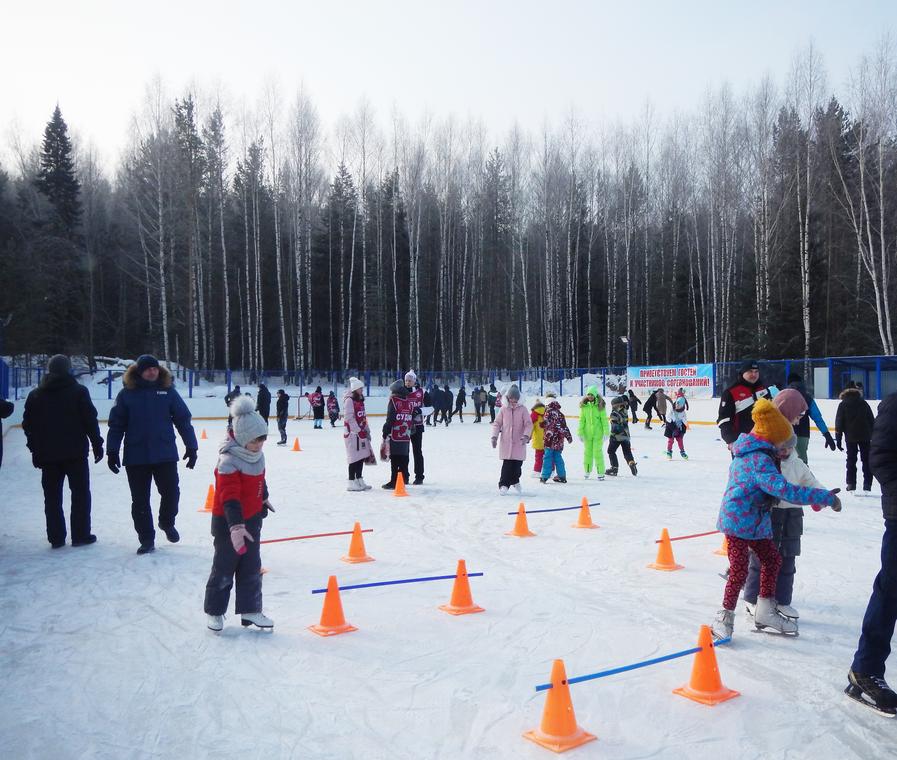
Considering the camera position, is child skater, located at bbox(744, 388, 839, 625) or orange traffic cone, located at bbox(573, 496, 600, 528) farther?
orange traffic cone, located at bbox(573, 496, 600, 528)

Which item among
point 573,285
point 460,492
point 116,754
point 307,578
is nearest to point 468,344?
point 573,285

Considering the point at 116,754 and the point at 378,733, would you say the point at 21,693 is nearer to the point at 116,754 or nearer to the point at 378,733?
the point at 116,754

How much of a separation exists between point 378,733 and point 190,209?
116 ft

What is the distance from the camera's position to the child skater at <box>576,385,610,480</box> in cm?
1143

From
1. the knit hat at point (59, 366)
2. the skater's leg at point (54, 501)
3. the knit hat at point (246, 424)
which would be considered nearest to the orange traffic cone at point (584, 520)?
the knit hat at point (246, 424)

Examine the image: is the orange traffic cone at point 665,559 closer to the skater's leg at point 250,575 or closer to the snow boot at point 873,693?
the snow boot at point 873,693

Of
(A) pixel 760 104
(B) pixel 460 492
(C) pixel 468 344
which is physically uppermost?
(A) pixel 760 104

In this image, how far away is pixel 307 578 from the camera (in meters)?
5.80

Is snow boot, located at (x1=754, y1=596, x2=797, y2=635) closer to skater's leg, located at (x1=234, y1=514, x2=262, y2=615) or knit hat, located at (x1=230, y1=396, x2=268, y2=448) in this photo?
skater's leg, located at (x1=234, y1=514, x2=262, y2=615)

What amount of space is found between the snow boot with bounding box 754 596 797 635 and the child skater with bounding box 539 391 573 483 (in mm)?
6553

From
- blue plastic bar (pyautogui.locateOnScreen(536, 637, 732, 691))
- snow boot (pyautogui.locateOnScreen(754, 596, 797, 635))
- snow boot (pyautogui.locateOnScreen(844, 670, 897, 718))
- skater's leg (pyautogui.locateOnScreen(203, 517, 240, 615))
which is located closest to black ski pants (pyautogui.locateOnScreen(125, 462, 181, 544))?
skater's leg (pyautogui.locateOnScreen(203, 517, 240, 615))

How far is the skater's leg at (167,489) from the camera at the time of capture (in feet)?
22.0

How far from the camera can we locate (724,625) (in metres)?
4.25

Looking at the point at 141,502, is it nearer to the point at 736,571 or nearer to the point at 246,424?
the point at 246,424
